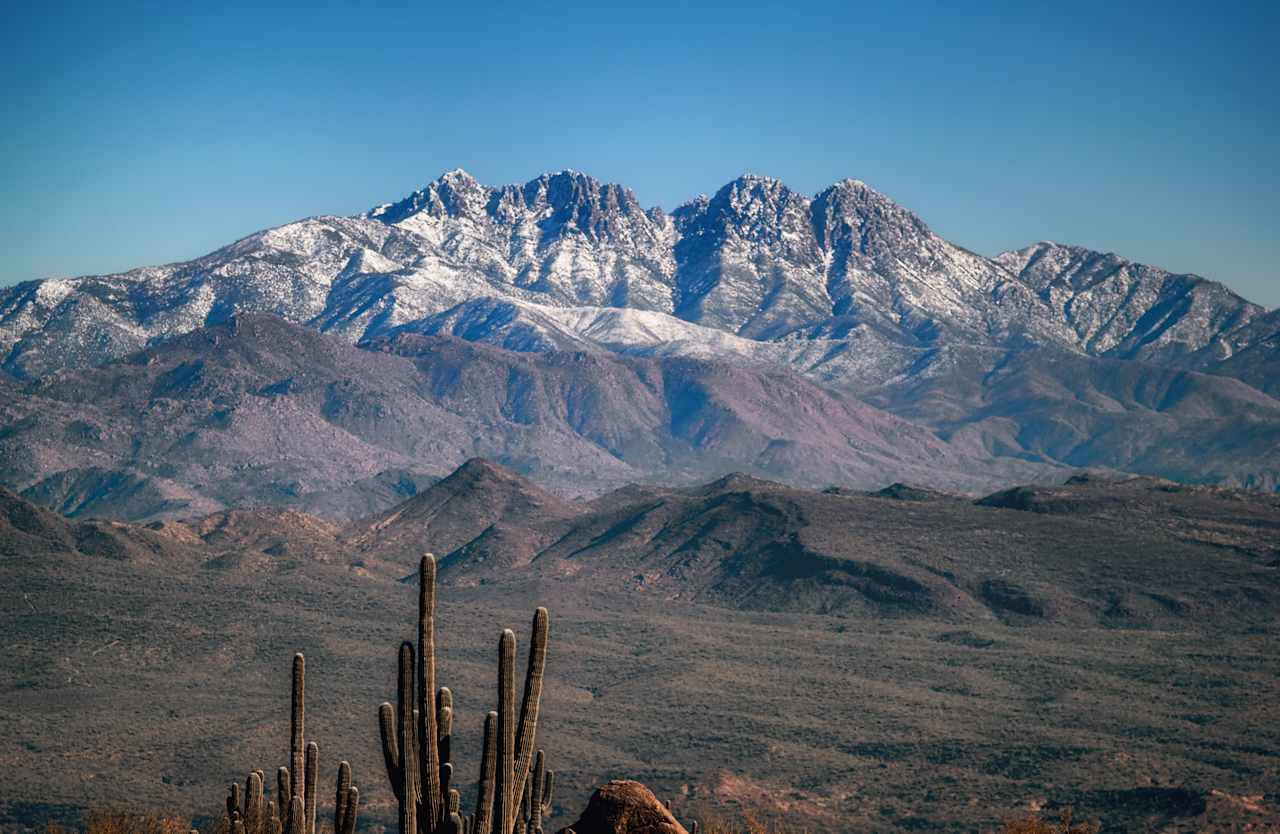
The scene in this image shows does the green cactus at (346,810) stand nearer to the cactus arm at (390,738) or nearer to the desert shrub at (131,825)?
the cactus arm at (390,738)

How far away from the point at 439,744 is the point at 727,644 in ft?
254

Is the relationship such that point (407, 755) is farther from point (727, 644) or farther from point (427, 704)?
point (727, 644)

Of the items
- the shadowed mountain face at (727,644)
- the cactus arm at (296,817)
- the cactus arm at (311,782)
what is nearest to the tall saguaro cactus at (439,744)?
the cactus arm at (296,817)

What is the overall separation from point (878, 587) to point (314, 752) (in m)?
93.2

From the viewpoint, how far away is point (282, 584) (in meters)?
110

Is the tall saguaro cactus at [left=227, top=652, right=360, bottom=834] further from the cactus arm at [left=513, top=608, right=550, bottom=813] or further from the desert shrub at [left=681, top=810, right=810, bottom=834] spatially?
the desert shrub at [left=681, top=810, right=810, bottom=834]

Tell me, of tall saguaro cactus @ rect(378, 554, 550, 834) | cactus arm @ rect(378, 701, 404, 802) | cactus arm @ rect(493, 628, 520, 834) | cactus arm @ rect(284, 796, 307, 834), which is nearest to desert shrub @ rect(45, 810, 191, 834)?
cactus arm @ rect(284, 796, 307, 834)

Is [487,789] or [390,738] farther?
[390,738]

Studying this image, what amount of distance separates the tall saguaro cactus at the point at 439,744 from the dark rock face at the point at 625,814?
2621 millimetres

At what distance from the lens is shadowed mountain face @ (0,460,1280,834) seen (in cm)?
6288

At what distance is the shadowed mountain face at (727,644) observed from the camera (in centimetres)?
6288

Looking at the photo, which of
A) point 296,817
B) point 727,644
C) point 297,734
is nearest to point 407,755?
point 296,817

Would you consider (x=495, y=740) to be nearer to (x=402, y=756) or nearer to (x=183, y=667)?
(x=402, y=756)

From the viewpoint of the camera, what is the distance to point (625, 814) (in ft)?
76.0
